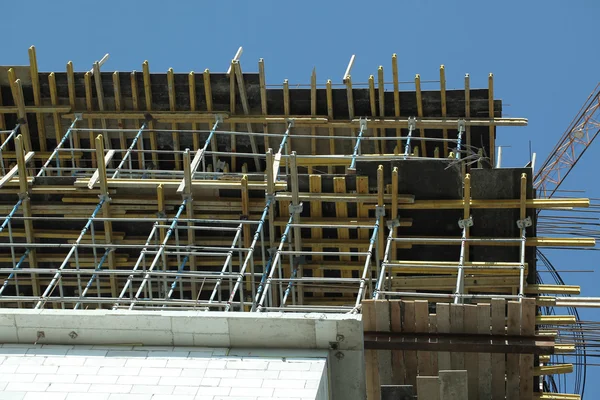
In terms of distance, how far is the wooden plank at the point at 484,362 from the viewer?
29172 millimetres

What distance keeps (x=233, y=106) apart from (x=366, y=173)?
800 centimetres

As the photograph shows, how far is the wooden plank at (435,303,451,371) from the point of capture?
2925 centimetres

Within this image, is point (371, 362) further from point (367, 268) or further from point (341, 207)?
point (341, 207)

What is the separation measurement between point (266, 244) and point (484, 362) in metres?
9.09

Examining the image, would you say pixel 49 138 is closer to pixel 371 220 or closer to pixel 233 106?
pixel 233 106

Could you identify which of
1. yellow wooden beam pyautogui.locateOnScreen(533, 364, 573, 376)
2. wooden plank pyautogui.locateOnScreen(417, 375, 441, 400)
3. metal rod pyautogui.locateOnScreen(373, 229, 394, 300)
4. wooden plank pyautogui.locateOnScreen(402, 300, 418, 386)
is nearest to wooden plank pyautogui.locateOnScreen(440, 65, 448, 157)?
metal rod pyautogui.locateOnScreen(373, 229, 394, 300)

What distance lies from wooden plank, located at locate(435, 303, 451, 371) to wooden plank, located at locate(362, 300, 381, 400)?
1.21m

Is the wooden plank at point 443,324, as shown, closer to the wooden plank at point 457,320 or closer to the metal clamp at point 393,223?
the wooden plank at point 457,320

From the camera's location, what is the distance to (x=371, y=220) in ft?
118

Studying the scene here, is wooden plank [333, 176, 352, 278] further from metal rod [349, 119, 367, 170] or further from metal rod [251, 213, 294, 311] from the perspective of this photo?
metal rod [349, 119, 367, 170]

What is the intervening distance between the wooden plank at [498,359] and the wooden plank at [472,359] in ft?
1.07

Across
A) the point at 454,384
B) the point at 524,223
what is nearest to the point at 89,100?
the point at 524,223

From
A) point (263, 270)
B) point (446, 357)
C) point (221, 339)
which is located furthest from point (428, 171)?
point (221, 339)

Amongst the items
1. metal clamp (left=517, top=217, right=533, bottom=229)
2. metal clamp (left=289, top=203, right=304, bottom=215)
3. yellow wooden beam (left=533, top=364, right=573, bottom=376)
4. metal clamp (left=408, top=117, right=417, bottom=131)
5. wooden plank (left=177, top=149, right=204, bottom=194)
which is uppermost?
metal clamp (left=408, top=117, right=417, bottom=131)
